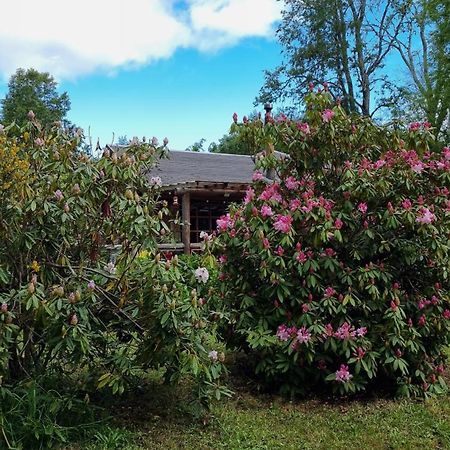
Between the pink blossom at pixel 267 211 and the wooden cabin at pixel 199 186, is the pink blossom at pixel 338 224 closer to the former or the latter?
the pink blossom at pixel 267 211

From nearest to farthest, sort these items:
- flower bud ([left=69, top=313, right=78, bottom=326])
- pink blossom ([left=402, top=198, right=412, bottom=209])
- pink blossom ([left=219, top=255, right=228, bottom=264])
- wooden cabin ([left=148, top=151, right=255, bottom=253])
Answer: flower bud ([left=69, top=313, right=78, bottom=326]), pink blossom ([left=402, top=198, right=412, bottom=209]), pink blossom ([left=219, top=255, right=228, bottom=264]), wooden cabin ([left=148, top=151, right=255, bottom=253])

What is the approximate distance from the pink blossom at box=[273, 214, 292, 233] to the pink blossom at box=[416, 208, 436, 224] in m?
0.94

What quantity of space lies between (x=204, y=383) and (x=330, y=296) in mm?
1167

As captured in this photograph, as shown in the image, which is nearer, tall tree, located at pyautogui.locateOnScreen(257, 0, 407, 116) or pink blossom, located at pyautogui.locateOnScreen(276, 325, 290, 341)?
pink blossom, located at pyautogui.locateOnScreen(276, 325, 290, 341)

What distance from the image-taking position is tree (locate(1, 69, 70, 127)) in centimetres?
3103

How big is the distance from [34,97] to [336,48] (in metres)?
19.0

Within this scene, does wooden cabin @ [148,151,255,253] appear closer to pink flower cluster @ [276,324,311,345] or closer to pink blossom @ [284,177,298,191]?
pink blossom @ [284,177,298,191]

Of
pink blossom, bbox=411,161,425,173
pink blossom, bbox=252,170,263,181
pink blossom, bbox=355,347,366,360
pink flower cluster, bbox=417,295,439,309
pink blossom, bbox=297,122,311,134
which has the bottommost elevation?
pink blossom, bbox=355,347,366,360

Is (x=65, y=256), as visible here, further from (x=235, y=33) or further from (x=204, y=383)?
(x=235, y=33)

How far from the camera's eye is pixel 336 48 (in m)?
24.4

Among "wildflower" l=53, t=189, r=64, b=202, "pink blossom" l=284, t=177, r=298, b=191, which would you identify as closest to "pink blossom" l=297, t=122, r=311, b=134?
"pink blossom" l=284, t=177, r=298, b=191

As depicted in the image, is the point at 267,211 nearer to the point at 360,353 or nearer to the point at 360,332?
the point at 360,332

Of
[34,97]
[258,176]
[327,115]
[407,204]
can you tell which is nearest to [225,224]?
[258,176]

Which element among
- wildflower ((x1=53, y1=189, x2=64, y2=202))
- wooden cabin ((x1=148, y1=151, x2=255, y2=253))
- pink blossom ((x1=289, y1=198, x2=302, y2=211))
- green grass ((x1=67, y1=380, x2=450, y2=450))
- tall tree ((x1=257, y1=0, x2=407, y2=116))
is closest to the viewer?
wildflower ((x1=53, y1=189, x2=64, y2=202))
